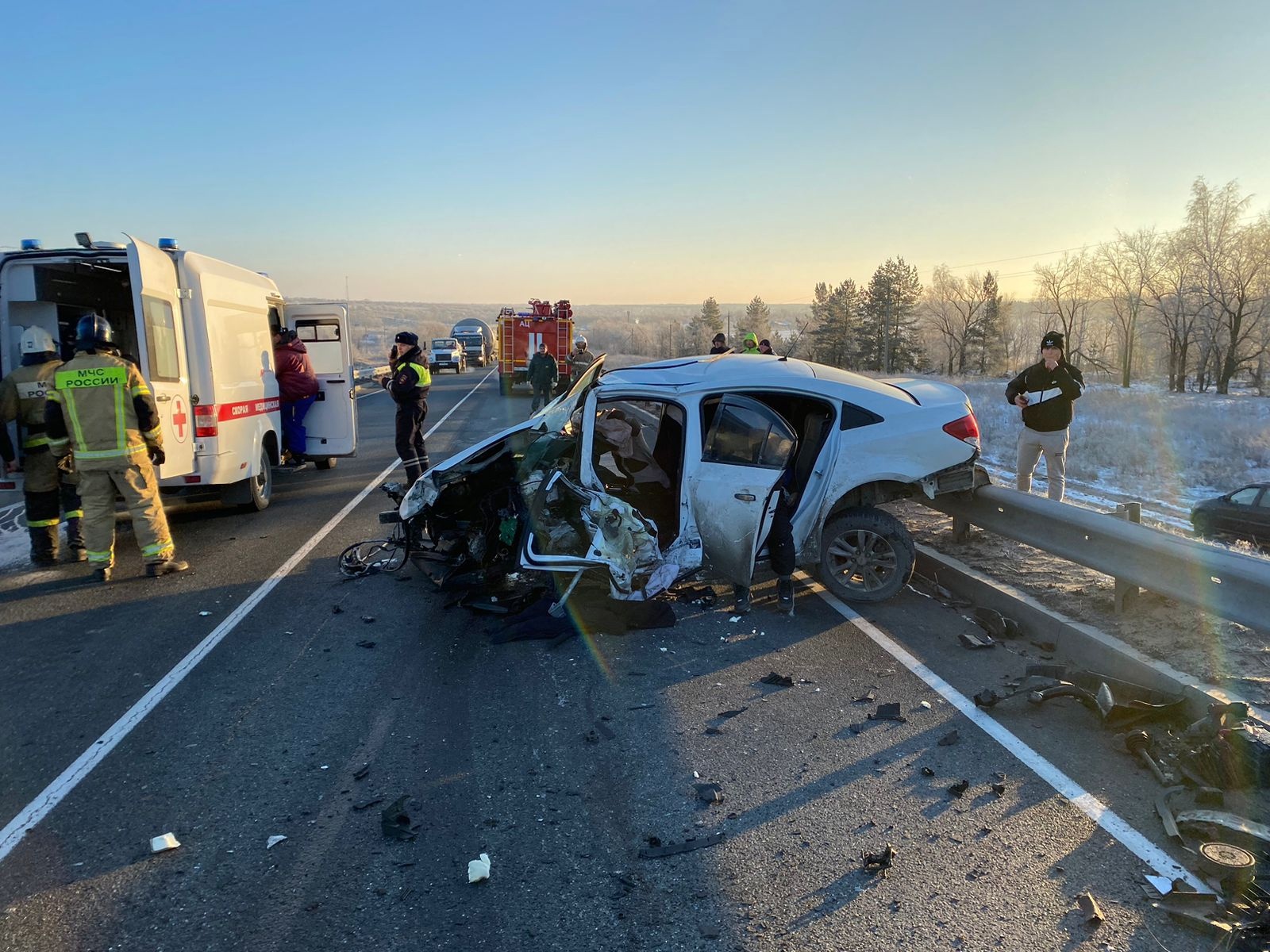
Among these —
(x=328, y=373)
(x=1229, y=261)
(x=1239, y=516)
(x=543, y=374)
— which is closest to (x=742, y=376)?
(x=328, y=373)

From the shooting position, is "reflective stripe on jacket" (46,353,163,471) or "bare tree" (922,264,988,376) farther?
"bare tree" (922,264,988,376)

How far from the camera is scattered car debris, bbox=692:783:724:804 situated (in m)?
3.43

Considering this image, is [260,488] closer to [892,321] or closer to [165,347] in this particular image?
[165,347]

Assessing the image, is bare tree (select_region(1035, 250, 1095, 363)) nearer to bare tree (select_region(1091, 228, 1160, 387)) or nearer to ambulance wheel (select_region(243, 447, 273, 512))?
bare tree (select_region(1091, 228, 1160, 387))

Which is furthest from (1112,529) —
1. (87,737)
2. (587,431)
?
(87,737)

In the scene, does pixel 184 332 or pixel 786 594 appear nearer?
pixel 786 594

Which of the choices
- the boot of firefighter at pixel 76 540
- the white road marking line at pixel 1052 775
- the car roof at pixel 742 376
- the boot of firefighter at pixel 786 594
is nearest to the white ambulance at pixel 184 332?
the boot of firefighter at pixel 76 540

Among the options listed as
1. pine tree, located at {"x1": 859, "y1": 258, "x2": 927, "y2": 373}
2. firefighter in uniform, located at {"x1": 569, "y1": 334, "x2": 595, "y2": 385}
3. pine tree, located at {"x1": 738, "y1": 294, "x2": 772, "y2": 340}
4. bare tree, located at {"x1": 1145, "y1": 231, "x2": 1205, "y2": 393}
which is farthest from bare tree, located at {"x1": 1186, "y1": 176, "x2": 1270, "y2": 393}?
firefighter in uniform, located at {"x1": 569, "y1": 334, "x2": 595, "y2": 385}

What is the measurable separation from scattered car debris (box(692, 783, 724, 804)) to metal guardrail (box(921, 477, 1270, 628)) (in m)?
2.96

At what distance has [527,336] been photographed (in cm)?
2814

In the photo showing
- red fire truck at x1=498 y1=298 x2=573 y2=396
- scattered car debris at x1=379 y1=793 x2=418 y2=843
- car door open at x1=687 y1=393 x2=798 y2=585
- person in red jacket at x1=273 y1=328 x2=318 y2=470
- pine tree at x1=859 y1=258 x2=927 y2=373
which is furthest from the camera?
pine tree at x1=859 y1=258 x2=927 y2=373

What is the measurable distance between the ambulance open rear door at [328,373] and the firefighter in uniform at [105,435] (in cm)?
452

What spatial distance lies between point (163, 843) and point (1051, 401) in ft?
24.6

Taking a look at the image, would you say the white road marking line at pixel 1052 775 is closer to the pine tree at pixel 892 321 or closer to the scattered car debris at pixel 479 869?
the scattered car debris at pixel 479 869
